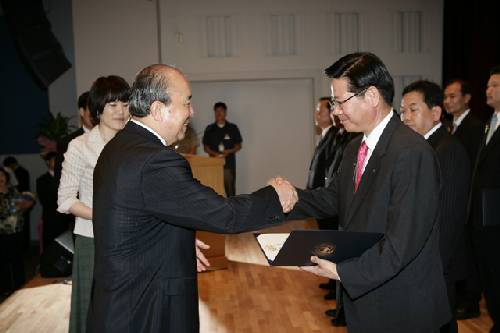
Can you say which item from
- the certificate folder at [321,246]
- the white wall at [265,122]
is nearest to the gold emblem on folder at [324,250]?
the certificate folder at [321,246]

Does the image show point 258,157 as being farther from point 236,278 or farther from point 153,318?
point 153,318

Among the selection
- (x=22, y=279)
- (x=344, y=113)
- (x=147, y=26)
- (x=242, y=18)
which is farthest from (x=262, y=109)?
(x=344, y=113)

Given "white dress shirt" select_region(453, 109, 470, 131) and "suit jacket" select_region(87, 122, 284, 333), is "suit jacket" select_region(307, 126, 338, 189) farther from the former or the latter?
"suit jacket" select_region(87, 122, 284, 333)

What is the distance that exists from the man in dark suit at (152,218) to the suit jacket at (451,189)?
5.23 ft

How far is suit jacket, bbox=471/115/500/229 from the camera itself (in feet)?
11.3

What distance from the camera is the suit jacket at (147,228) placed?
165 cm

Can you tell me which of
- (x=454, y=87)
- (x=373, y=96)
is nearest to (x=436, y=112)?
(x=373, y=96)

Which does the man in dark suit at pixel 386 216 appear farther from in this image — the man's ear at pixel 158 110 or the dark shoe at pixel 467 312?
the dark shoe at pixel 467 312

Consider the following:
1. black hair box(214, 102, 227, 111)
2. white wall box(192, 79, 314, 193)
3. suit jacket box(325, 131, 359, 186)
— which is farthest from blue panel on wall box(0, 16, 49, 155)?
suit jacket box(325, 131, 359, 186)

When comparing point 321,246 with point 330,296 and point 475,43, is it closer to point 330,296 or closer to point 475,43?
point 330,296

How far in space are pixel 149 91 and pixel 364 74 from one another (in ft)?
2.33

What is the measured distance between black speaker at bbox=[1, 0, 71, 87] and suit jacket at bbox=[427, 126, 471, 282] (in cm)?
714

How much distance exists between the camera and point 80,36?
341 inches

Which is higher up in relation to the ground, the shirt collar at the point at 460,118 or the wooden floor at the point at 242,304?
the shirt collar at the point at 460,118
